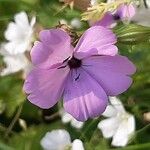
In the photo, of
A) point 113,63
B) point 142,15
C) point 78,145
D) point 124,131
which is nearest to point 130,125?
point 124,131

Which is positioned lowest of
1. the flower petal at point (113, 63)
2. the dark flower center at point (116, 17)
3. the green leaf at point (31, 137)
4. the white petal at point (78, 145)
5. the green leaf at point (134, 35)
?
the green leaf at point (31, 137)

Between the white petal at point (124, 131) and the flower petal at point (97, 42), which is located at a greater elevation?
the flower petal at point (97, 42)

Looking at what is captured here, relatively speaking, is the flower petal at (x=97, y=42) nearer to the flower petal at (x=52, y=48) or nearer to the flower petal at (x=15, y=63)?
the flower petal at (x=52, y=48)

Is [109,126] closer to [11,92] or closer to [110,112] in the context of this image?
[110,112]

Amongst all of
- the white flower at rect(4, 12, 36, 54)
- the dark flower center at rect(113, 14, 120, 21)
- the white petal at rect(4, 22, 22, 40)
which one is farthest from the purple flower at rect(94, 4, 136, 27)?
the white petal at rect(4, 22, 22, 40)

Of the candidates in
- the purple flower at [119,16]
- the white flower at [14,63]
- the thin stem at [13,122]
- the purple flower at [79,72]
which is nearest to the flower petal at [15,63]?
the white flower at [14,63]

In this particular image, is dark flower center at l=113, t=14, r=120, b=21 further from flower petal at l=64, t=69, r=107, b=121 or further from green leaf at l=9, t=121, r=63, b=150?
green leaf at l=9, t=121, r=63, b=150

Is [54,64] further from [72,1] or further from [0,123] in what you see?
[0,123]
